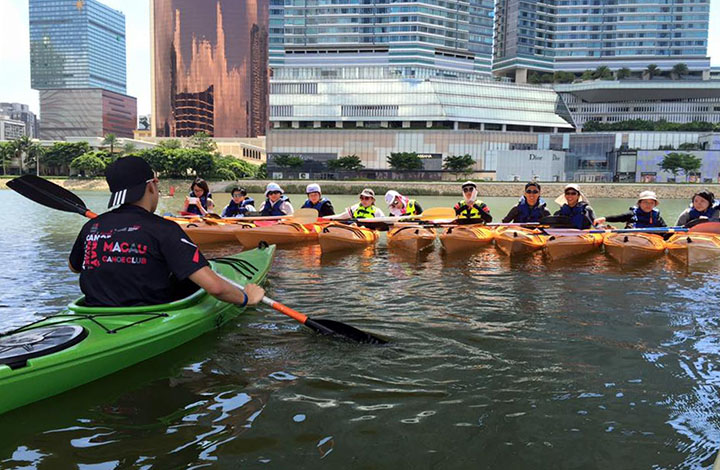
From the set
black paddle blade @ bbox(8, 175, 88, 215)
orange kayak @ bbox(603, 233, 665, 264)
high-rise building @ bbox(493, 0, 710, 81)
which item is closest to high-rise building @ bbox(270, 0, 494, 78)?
high-rise building @ bbox(493, 0, 710, 81)

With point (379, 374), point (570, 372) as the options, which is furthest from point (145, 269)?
point (570, 372)

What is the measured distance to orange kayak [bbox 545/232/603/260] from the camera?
11.7m

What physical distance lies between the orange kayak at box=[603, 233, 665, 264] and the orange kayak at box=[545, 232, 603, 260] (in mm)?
482

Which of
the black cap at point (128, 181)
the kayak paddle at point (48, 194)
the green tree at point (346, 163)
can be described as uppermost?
the green tree at point (346, 163)

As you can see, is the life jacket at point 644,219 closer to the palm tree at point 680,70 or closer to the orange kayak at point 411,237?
the orange kayak at point 411,237

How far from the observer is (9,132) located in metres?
182

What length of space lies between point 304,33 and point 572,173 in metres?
59.1

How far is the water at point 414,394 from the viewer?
3475 mm

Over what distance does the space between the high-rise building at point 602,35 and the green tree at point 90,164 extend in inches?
3408

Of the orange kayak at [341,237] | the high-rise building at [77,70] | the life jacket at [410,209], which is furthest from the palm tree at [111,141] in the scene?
the orange kayak at [341,237]

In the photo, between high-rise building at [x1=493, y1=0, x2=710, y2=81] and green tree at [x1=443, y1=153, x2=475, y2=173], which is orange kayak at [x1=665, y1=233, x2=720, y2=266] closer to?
green tree at [x1=443, y1=153, x2=475, y2=173]

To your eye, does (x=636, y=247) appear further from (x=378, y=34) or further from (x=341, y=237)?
(x=378, y=34)

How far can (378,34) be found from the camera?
10881 cm

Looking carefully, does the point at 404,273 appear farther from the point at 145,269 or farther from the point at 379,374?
the point at 145,269
